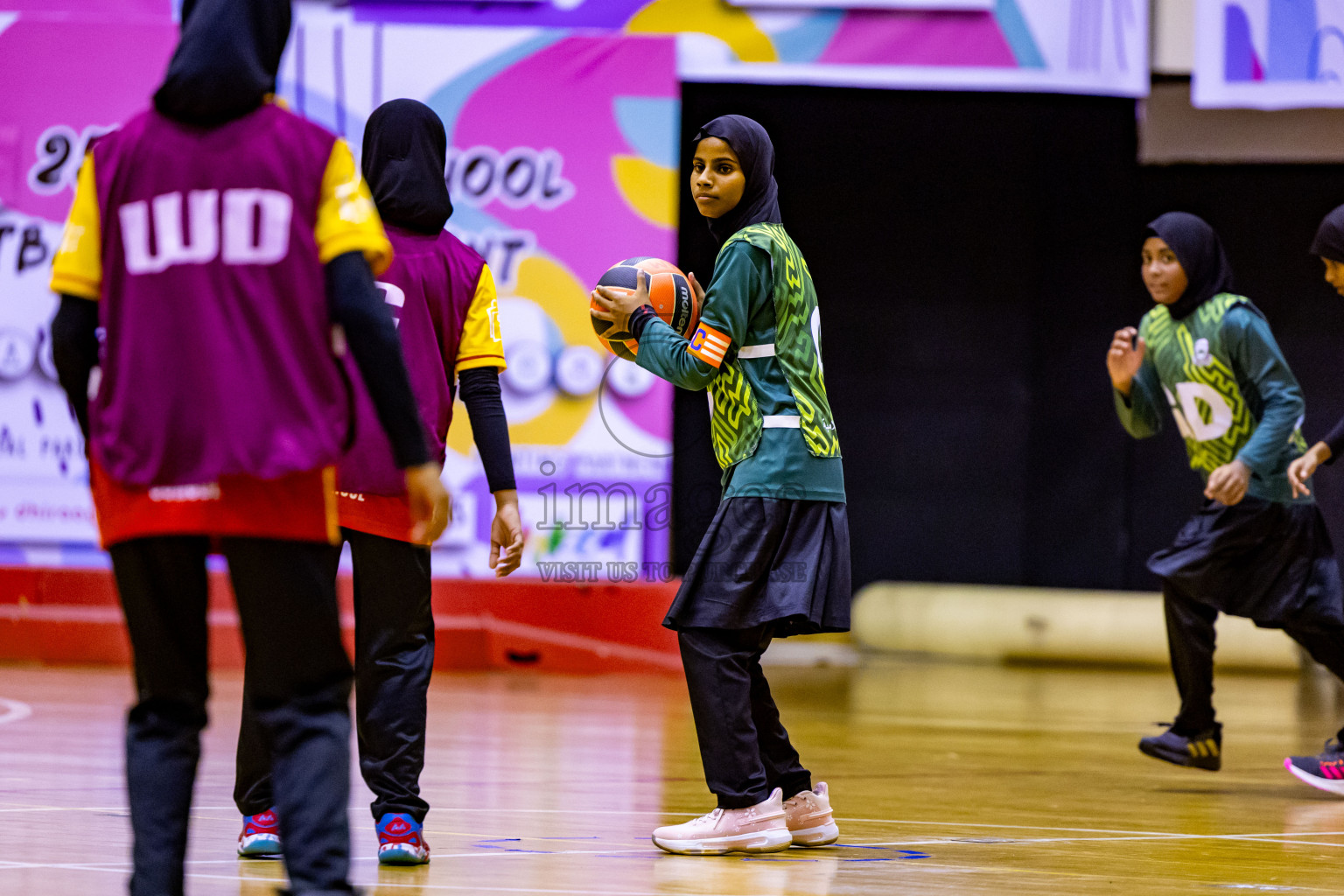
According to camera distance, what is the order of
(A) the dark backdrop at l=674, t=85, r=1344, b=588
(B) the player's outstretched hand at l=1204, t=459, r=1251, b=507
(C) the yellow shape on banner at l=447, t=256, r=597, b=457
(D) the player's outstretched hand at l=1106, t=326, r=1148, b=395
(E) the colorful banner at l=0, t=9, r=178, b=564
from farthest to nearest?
(A) the dark backdrop at l=674, t=85, r=1344, b=588, (C) the yellow shape on banner at l=447, t=256, r=597, b=457, (E) the colorful banner at l=0, t=9, r=178, b=564, (D) the player's outstretched hand at l=1106, t=326, r=1148, b=395, (B) the player's outstretched hand at l=1204, t=459, r=1251, b=507

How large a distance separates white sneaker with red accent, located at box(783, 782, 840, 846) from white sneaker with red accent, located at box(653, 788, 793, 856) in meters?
0.11

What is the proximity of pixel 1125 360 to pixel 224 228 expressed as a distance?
3756mm

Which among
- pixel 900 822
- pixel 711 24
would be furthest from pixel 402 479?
pixel 711 24

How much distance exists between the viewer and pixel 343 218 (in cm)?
221

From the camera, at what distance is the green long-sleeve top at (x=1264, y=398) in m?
4.79

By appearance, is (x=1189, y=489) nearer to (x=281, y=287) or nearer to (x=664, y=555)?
(x=664, y=555)

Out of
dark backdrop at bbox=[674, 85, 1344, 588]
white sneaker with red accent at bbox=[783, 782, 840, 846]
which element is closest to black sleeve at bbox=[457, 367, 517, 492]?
white sneaker with red accent at bbox=[783, 782, 840, 846]

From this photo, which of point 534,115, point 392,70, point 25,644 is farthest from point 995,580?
point 25,644

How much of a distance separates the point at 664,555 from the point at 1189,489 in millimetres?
4020

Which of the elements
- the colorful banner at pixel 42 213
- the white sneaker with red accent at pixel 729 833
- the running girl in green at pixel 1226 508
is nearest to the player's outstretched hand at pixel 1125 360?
the running girl in green at pixel 1226 508

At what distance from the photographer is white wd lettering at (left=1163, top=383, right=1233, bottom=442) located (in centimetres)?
503

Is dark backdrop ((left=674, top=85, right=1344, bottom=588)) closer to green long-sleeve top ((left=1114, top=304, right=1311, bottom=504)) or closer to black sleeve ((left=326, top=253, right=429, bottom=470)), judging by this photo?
green long-sleeve top ((left=1114, top=304, right=1311, bottom=504))

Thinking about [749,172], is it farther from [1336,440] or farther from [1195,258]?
[1336,440]

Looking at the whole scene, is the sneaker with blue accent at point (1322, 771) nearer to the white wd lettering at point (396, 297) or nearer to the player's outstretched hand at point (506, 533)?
the player's outstretched hand at point (506, 533)
